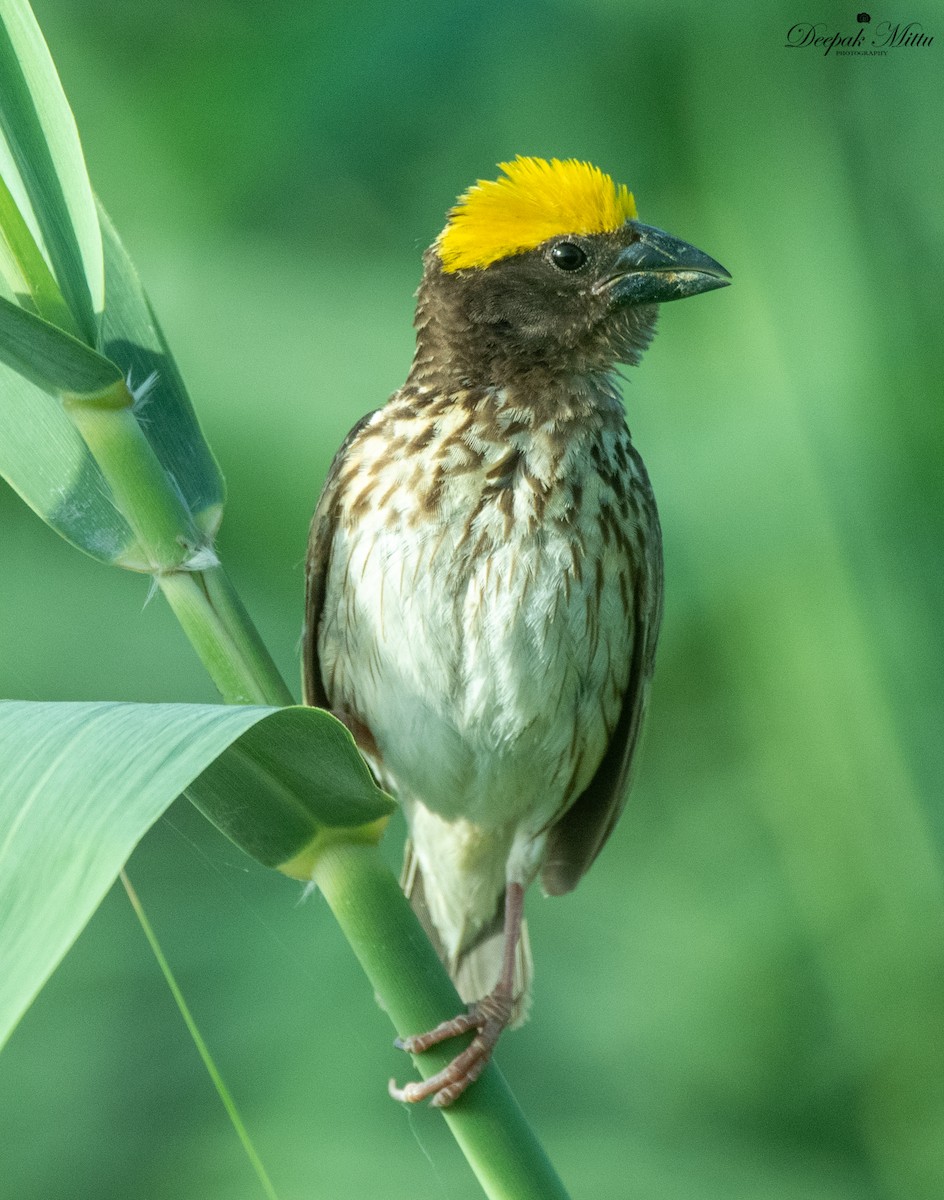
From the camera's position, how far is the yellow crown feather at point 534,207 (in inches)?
76.4

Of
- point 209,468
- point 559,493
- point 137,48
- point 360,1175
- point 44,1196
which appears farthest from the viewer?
point 137,48

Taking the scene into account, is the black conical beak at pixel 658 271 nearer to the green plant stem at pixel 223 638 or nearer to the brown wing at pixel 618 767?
the brown wing at pixel 618 767

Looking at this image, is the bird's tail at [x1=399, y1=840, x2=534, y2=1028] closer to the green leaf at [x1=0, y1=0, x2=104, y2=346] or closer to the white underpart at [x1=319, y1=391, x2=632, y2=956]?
the white underpart at [x1=319, y1=391, x2=632, y2=956]

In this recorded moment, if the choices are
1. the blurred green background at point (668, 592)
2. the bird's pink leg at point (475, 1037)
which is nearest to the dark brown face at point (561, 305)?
the blurred green background at point (668, 592)

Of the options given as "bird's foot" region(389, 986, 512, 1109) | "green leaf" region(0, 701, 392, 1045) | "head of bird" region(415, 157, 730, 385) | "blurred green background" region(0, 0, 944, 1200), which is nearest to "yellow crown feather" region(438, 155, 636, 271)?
"head of bird" region(415, 157, 730, 385)

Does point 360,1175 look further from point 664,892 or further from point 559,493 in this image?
Result: point 559,493

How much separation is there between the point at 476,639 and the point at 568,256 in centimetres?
59

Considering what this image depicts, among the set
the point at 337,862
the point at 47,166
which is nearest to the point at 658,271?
the point at 47,166

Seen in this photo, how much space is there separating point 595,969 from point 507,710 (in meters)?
0.96

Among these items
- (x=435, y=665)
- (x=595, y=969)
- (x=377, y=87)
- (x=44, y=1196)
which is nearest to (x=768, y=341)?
(x=435, y=665)

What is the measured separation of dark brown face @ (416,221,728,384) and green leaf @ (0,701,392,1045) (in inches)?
37.3

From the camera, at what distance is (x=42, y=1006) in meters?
2.75

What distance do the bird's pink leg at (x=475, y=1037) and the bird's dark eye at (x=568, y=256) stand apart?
42.5 inches

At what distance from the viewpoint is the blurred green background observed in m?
2.27
